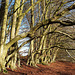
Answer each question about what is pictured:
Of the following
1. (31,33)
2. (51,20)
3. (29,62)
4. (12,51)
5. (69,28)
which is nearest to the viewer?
(51,20)

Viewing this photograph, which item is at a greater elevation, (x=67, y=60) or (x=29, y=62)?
(x=29, y=62)

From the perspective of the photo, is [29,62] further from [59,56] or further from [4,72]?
[59,56]

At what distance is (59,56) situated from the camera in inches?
703

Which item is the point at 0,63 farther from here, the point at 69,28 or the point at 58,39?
the point at 69,28

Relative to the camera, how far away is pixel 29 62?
9.52 meters

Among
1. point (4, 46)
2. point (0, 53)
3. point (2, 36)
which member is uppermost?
point (2, 36)

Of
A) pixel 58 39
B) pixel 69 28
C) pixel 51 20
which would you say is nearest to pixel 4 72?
pixel 51 20

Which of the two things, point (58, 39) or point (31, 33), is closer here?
point (31, 33)

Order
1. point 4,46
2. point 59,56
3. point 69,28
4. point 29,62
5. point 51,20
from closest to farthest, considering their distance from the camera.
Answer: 1. point 51,20
2. point 4,46
3. point 29,62
4. point 69,28
5. point 59,56

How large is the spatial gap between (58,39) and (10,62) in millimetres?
10530

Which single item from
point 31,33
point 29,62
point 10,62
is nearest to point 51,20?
point 31,33

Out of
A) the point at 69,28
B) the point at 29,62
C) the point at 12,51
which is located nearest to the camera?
the point at 12,51

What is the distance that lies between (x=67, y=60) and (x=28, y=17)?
10.8 m

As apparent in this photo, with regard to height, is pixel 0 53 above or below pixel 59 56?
above
